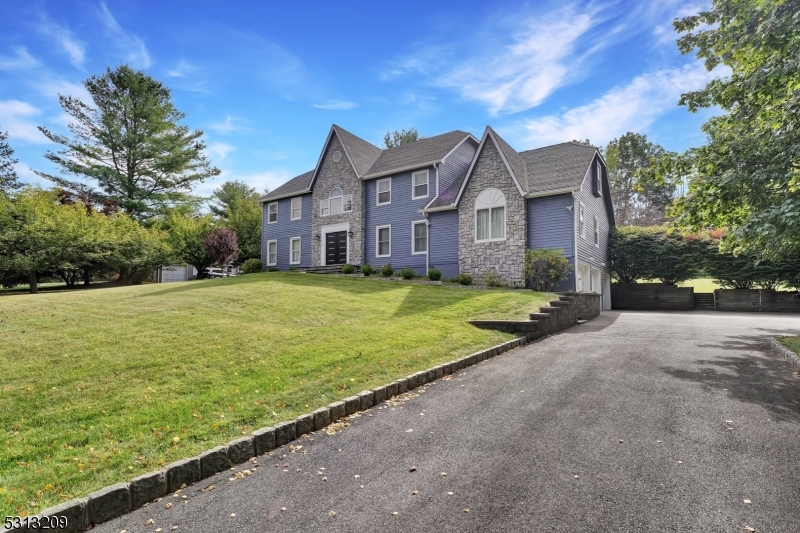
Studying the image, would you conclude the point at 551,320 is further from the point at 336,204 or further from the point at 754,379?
the point at 336,204

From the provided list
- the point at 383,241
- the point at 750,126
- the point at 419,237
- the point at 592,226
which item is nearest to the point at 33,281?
the point at 383,241

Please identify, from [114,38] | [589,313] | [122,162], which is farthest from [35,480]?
[122,162]

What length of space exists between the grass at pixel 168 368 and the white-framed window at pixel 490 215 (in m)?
7.11

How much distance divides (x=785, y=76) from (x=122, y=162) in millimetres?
42429

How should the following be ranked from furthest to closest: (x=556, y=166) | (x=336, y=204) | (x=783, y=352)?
(x=336, y=204) < (x=556, y=166) < (x=783, y=352)

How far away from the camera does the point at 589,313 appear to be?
53.2ft

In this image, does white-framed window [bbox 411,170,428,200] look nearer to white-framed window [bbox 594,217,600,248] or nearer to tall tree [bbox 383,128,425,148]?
white-framed window [bbox 594,217,600,248]

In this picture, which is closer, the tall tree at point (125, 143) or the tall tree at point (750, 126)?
the tall tree at point (750, 126)

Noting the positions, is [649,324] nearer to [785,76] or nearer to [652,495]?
[785,76]

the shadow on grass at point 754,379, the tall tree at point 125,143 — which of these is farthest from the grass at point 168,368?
the tall tree at point 125,143

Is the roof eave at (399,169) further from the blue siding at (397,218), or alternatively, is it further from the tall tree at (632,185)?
the tall tree at (632,185)

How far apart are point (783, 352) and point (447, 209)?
558 inches

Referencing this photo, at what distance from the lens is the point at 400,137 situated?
4628 cm

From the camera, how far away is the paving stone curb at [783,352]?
7.54 meters
